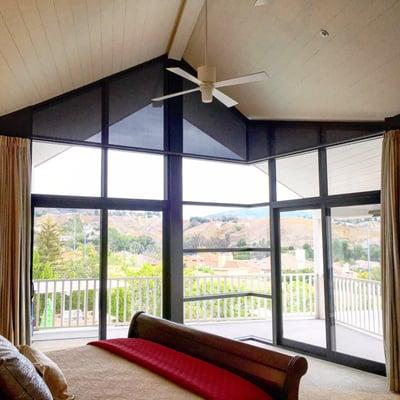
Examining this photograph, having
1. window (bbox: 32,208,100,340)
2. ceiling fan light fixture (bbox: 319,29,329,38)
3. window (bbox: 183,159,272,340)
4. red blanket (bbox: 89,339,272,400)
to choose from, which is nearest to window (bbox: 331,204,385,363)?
window (bbox: 183,159,272,340)

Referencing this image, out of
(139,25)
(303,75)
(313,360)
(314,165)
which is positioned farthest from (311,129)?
(313,360)

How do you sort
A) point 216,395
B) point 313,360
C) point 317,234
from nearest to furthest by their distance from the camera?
point 216,395 → point 313,360 → point 317,234

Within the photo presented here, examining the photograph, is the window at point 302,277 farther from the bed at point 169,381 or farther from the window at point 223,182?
the bed at point 169,381

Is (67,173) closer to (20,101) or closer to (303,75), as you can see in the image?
(20,101)

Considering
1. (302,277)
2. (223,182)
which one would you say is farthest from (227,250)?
(302,277)

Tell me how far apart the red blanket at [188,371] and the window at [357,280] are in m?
2.76

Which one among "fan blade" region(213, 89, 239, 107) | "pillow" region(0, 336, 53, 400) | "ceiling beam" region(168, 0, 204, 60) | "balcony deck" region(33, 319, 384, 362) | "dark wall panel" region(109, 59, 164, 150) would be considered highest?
"ceiling beam" region(168, 0, 204, 60)

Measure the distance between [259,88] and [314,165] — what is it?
1259 millimetres

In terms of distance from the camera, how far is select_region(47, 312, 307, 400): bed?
7.03 feet

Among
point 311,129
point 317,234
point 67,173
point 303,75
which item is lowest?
point 317,234

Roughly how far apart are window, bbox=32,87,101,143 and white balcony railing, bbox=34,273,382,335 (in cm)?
183

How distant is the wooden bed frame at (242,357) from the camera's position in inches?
85.4

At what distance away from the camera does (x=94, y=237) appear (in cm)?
504

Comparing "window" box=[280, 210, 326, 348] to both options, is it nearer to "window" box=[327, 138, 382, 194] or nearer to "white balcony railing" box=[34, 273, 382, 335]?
"white balcony railing" box=[34, 273, 382, 335]
